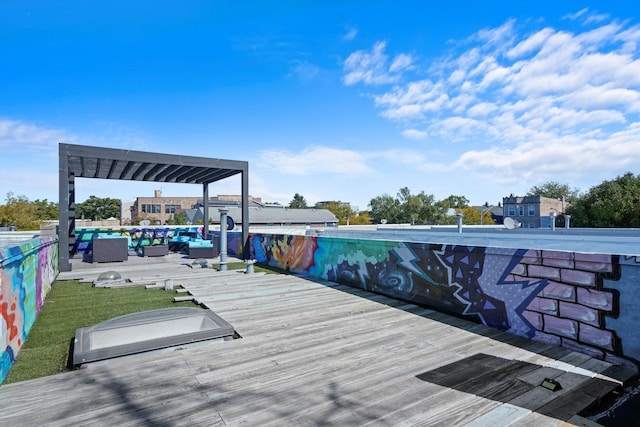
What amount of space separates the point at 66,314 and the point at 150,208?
60.5 meters

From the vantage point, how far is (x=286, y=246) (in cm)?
1002

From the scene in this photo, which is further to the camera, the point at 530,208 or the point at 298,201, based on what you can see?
the point at 298,201

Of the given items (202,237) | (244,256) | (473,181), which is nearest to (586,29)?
(244,256)

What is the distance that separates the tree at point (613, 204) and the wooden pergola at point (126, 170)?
34.9 metres

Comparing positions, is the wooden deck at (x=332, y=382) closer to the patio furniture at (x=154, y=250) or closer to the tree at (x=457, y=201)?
the patio furniture at (x=154, y=250)

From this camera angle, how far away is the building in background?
4528cm

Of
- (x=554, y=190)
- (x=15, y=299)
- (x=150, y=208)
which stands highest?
(x=554, y=190)

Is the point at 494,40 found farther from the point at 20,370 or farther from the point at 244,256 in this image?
the point at 20,370

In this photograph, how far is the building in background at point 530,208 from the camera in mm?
45281

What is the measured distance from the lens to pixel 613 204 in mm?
30094

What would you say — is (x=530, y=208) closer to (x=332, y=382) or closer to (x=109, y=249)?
(x=109, y=249)

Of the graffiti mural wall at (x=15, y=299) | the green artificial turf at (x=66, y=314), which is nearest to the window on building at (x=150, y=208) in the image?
the green artificial turf at (x=66, y=314)

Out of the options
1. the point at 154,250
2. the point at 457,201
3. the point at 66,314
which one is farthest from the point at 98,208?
the point at 457,201

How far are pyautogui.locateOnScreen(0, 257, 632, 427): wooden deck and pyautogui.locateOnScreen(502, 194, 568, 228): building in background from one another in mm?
47589
